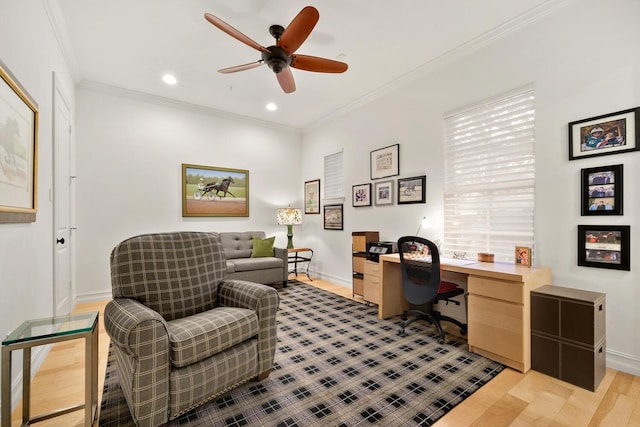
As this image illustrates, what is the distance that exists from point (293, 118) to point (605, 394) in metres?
5.11

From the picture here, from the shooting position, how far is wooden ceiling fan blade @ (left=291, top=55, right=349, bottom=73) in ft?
8.31

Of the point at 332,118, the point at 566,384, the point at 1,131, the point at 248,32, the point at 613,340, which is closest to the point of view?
the point at 1,131

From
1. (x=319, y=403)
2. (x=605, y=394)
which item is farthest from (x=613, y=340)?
(x=319, y=403)

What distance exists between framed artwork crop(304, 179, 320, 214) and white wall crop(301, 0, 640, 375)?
7.37ft

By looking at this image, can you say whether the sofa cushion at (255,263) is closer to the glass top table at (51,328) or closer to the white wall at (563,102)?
the white wall at (563,102)

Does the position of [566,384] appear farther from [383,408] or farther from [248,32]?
[248,32]

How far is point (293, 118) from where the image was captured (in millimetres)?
5285

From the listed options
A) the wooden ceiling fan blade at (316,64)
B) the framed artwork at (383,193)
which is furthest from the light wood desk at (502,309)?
the wooden ceiling fan blade at (316,64)

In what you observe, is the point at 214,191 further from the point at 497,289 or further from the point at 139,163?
the point at 497,289

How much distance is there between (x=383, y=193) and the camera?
403 cm

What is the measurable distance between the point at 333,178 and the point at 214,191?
207cm

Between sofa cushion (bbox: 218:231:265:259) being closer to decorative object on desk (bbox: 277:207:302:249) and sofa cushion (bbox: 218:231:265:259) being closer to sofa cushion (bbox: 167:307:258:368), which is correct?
decorative object on desk (bbox: 277:207:302:249)

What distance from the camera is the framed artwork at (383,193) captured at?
154 inches

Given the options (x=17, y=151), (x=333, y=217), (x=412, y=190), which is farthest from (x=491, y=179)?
(x=17, y=151)
